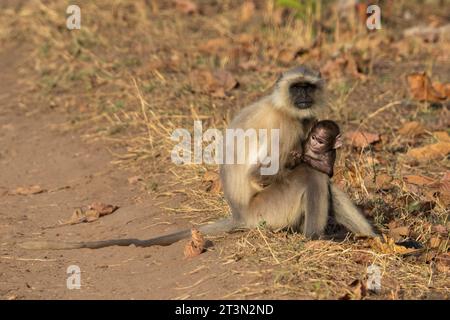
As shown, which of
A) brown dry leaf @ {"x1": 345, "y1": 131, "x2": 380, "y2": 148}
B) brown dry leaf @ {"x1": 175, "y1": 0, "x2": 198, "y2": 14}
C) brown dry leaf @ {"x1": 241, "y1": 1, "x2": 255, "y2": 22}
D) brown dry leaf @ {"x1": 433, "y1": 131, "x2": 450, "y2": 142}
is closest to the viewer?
brown dry leaf @ {"x1": 345, "y1": 131, "x2": 380, "y2": 148}

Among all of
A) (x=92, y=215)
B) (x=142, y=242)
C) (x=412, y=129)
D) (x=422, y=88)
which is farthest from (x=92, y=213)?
(x=422, y=88)

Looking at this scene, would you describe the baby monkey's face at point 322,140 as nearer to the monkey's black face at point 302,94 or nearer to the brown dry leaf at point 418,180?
the monkey's black face at point 302,94

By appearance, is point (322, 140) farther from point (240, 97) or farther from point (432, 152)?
point (240, 97)

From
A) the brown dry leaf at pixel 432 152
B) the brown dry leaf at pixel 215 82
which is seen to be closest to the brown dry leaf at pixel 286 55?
the brown dry leaf at pixel 215 82

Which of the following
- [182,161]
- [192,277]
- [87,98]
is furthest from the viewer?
[87,98]

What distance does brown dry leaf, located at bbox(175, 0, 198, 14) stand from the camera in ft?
36.2

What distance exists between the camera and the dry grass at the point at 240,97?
16.1ft

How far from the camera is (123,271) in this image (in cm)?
516

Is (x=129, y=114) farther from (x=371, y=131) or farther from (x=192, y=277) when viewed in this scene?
(x=192, y=277)

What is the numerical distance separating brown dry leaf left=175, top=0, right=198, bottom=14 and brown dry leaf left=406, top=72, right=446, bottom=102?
3.59 m

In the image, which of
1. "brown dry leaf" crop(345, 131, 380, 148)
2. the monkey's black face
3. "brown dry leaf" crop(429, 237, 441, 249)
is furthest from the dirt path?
"brown dry leaf" crop(345, 131, 380, 148)

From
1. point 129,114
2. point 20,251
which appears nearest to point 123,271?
point 20,251

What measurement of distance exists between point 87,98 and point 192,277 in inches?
175

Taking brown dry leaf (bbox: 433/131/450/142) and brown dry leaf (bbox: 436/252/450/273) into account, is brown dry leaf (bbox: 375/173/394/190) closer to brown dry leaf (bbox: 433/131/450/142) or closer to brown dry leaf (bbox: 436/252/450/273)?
brown dry leaf (bbox: 433/131/450/142)
